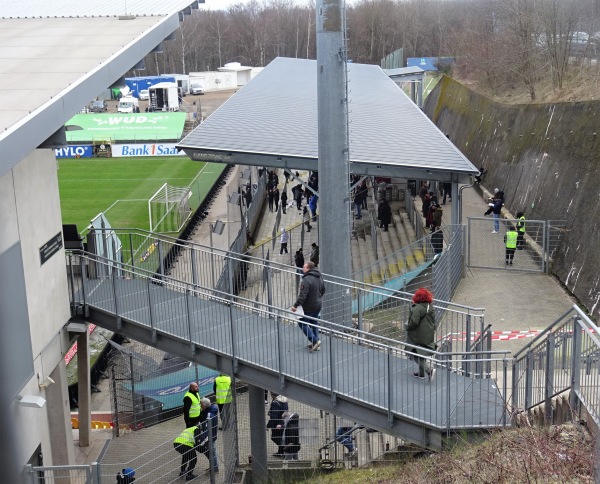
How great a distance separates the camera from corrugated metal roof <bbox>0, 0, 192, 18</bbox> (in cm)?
1675

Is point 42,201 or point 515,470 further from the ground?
point 42,201

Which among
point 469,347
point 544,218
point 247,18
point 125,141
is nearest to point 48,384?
point 469,347

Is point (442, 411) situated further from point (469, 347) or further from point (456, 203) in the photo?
point (456, 203)

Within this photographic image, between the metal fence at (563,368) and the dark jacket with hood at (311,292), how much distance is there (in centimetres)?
297

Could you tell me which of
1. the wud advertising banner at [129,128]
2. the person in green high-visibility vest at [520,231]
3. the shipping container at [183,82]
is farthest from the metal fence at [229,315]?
the shipping container at [183,82]

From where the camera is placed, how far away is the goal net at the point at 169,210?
109 ft

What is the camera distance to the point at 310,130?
897 inches

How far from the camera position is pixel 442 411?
11.2 meters

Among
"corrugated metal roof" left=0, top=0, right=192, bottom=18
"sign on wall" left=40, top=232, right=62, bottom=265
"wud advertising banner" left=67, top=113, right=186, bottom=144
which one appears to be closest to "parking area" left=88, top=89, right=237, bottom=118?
"wud advertising banner" left=67, top=113, right=186, bottom=144

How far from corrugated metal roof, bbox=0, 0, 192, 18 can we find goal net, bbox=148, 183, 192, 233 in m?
13.9

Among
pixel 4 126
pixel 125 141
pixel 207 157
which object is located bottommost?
pixel 125 141

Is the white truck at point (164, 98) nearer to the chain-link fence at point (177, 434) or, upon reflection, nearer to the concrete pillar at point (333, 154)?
the chain-link fence at point (177, 434)

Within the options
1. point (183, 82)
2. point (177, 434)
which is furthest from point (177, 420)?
point (183, 82)

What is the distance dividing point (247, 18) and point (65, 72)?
120773 millimetres
